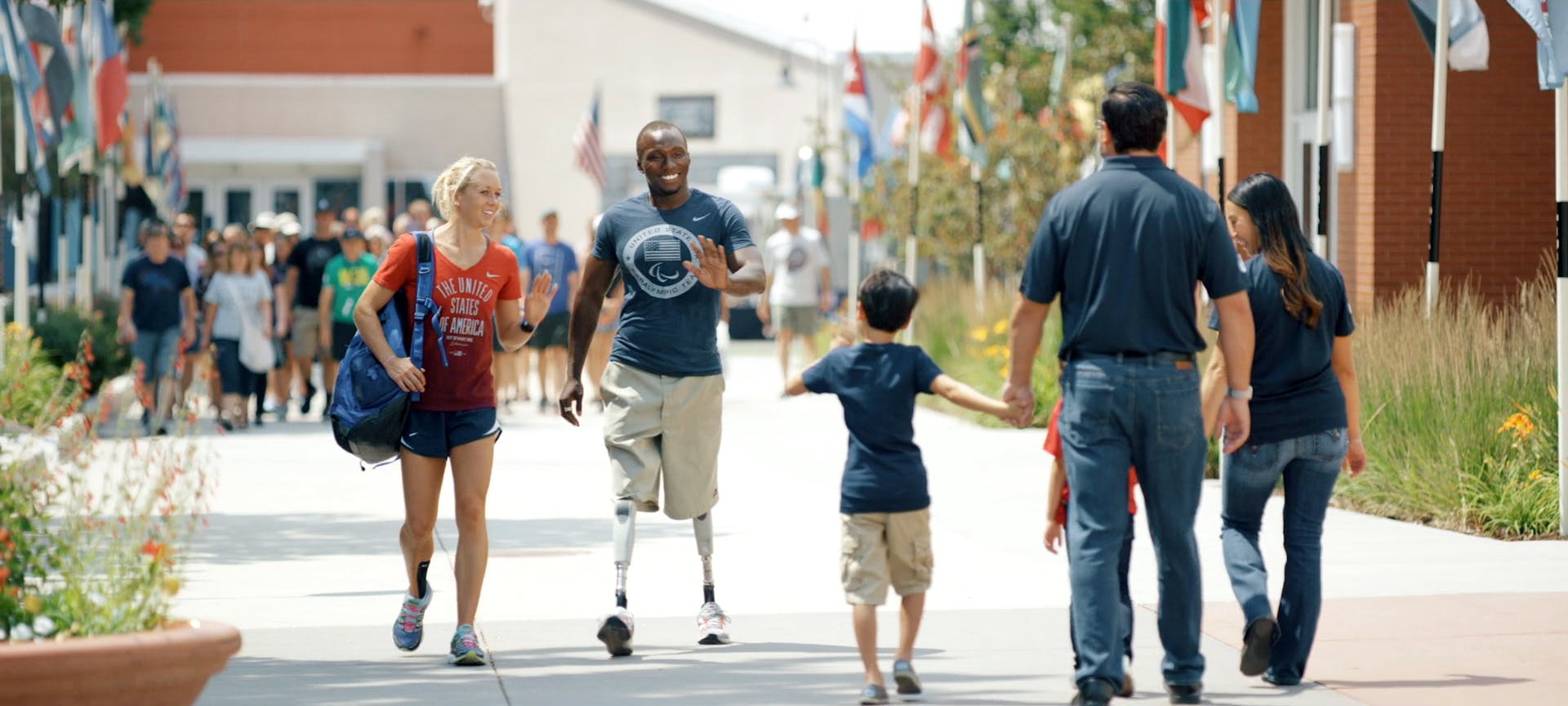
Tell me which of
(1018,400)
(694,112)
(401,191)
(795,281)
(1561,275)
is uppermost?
(694,112)

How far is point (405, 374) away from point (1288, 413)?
2929mm

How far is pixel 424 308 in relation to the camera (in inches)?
303

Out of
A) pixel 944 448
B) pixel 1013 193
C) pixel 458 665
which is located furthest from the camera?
pixel 1013 193

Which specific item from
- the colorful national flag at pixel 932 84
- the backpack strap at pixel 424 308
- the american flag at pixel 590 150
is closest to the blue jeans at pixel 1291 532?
the backpack strap at pixel 424 308

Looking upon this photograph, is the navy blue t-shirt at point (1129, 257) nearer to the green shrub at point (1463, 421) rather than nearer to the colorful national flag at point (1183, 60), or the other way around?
the green shrub at point (1463, 421)

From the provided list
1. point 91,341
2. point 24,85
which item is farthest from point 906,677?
point 91,341

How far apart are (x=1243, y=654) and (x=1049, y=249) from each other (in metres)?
1.59

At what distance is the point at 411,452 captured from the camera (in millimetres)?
7781

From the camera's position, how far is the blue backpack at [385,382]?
301 inches

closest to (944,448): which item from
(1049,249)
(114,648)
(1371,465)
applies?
(1371,465)

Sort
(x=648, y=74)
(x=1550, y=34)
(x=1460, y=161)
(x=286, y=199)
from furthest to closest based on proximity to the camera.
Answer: (x=648, y=74) < (x=286, y=199) < (x=1460, y=161) < (x=1550, y=34)

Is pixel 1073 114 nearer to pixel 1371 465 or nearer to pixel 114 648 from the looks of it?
pixel 1371 465

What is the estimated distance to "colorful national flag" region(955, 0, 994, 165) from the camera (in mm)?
24281

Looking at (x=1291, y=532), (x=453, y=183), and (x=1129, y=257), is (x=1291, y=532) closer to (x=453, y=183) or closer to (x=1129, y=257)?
(x=1129, y=257)
